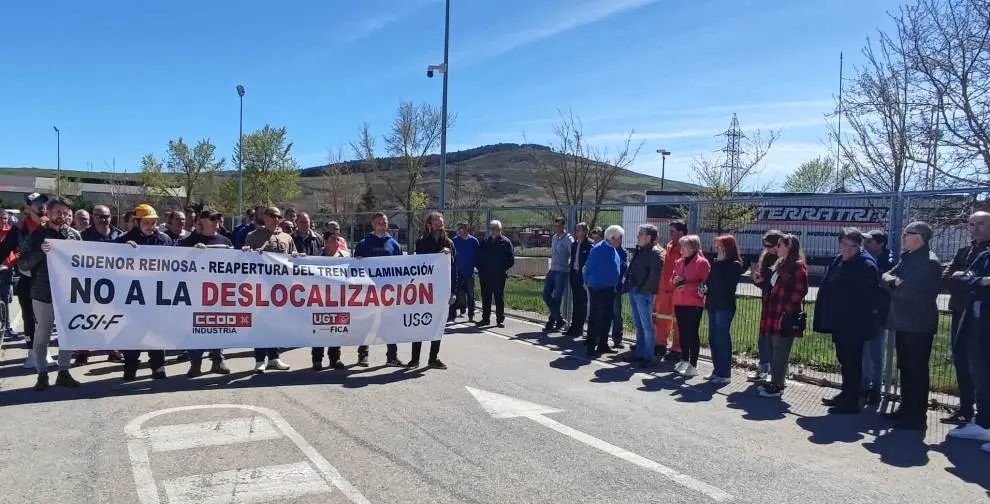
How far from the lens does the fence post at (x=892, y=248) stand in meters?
7.59

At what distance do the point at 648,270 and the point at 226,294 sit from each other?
5426mm

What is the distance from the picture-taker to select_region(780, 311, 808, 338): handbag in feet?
24.4

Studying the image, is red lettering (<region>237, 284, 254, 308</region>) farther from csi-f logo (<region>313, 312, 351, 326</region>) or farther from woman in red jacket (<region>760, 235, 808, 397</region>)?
woman in red jacket (<region>760, 235, 808, 397</region>)

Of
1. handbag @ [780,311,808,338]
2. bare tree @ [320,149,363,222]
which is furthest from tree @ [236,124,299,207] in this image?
handbag @ [780,311,808,338]

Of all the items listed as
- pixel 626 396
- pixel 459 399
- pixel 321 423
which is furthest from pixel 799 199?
pixel 321 423

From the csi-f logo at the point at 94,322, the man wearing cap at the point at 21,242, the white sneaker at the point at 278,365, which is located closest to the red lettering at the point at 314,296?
the white sneaker at the point at 278,365

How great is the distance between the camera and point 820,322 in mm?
7160

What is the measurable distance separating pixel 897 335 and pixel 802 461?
215 cm

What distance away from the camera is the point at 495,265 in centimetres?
1256

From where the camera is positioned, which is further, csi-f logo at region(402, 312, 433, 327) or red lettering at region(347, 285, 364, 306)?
csi-f logo at region(402, 312, 433, 327)

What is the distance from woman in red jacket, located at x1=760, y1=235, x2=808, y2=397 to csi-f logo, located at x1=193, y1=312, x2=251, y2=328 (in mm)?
5928

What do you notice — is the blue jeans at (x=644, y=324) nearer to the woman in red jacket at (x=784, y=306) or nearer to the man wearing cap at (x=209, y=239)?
the woman in red jacket at (x=784, y=306)

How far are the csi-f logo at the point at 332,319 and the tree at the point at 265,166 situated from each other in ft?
135

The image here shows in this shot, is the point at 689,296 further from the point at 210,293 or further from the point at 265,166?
the point at 265,166
